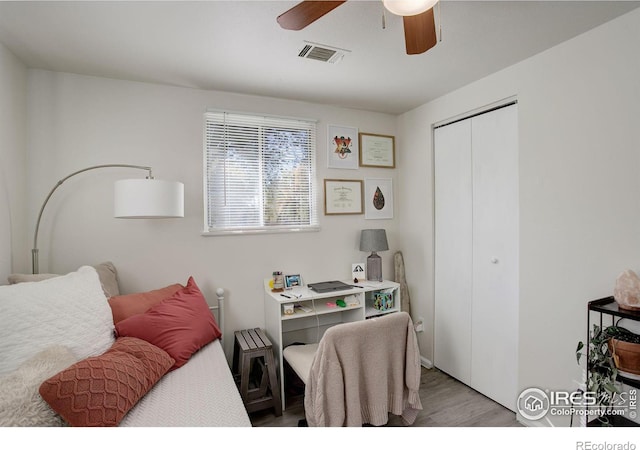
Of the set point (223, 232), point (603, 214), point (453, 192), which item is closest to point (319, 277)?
point (223, 232)

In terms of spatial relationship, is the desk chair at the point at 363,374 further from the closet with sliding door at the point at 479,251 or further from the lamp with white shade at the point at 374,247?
the lamp with white shade at the point at 374,247

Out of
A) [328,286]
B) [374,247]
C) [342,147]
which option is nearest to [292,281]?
[328,286]

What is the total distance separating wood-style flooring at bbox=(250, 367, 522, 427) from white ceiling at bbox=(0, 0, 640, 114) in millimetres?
2456

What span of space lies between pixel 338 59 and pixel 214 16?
0.82 m

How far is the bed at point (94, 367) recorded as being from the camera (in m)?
1.19

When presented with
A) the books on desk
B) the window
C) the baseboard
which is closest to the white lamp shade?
the window

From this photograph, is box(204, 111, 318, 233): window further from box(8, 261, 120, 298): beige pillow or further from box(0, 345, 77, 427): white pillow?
box(0, 345, 77, 427): white pillow

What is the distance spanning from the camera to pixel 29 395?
3.81ft

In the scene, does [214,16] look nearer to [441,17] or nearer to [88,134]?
[441,17]

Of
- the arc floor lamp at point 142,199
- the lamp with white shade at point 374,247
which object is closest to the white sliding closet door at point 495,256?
the lamp with white shade at point 374,247

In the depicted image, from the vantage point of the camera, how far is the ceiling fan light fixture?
1.20 m

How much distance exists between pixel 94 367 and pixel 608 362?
2331mm

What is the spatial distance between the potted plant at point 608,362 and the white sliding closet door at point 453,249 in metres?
1.05

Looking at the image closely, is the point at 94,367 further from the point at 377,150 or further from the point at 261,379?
the point at 377,150
